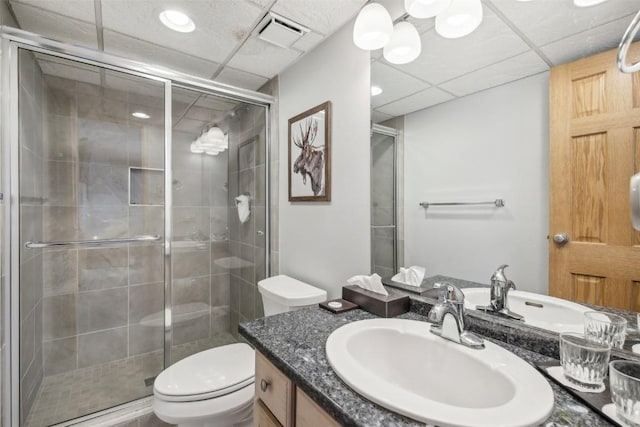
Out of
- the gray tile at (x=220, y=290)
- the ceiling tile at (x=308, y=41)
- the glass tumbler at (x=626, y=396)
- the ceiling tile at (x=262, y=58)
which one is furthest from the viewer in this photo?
the gray tile at (x=220, y=290)

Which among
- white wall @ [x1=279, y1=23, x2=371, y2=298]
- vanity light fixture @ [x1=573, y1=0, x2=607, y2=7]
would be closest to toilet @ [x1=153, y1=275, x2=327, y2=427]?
white wall @ [x1=279, y1=23, x2=371, y2=298]

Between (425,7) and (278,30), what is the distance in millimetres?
822

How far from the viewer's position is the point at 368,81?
133cm

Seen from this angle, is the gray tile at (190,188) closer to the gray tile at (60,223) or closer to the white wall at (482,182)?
the gray tile at (60,223)

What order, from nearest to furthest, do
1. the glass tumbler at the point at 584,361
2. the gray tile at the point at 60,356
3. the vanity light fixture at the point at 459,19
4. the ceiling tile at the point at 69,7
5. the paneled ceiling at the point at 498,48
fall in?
the glass tumbler at the point at 584,361 < the paneled ceiling at the point at 498,48 < the vanity light fixture at the point at 459,19 < the ceiling tile at the point at 69,7 < the gray tile at the point at 60,356

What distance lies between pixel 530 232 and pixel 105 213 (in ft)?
8.04

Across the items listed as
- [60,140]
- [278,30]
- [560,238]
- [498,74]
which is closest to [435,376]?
[560,238]

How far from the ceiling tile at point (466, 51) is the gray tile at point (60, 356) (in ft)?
8.82

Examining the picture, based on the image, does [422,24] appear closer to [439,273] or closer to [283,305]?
[439,273]

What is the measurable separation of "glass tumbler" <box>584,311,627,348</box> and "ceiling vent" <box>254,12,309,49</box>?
5.54 ft

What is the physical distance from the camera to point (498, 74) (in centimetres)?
89

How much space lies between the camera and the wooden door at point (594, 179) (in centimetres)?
66

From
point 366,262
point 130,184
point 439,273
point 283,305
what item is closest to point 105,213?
point 130,184

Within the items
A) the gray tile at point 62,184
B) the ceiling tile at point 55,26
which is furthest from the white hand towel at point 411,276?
the gray tile at point 62,184
